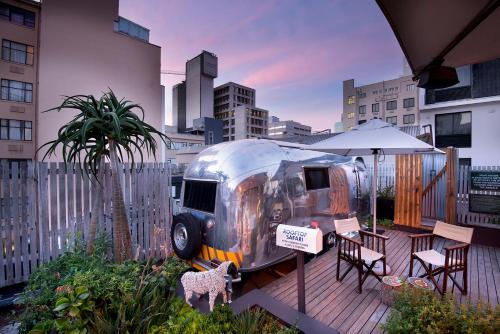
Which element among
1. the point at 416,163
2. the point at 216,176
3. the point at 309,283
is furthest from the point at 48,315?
the point at 416,163

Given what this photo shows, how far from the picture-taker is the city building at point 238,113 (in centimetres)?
9431

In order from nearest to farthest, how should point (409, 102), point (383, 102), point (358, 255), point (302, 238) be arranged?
point (302, 238) → point (358, 255) → point (409, 102) → point (383, 102)

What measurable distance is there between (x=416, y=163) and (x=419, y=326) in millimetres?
7149

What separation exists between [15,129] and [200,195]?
3037 cm

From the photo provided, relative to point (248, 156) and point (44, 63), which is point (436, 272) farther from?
point (44, 63)

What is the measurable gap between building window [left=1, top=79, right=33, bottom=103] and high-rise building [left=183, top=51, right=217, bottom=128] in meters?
65.0

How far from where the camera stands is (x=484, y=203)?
720cm

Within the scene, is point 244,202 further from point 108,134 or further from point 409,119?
point 409,119

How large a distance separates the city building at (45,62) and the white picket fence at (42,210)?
2398 cm

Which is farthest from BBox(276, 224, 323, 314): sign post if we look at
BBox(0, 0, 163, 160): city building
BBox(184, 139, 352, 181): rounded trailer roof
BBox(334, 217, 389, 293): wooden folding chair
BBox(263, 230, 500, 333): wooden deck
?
BBox(0, 0, 163, 160): city building

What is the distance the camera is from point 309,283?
4.78 metres

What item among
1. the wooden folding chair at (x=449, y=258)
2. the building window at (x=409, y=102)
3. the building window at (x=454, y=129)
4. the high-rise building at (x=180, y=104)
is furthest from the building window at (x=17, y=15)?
the high-rise building at (x=180, y=104)

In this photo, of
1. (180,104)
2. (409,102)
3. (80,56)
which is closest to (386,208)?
(80,56)

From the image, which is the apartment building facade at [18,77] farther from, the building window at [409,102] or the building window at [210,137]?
the building window at [409,102]
